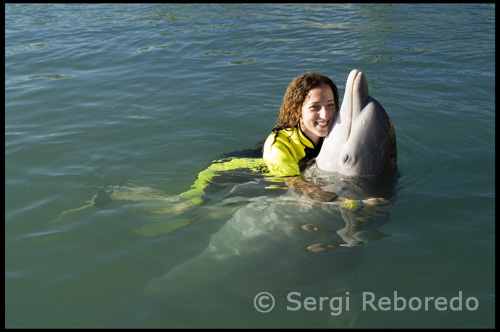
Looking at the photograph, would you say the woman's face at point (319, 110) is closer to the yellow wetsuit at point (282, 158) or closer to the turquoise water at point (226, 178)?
the yellow wetsuit at point (282, 158)

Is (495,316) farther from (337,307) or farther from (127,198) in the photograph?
(127,198)

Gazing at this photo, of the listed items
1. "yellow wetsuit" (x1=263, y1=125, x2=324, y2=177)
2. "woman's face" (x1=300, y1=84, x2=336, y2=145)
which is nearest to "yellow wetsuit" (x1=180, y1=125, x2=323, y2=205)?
"yellow wetsuit" (x1=263, y1=125, x2=324, y2=177)

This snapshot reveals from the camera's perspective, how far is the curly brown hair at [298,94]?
17.7ft

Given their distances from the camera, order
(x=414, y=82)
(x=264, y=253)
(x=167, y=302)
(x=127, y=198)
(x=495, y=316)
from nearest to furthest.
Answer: (x=495, y=316) < (x=167, y=302) < (x=264, y=253) < (x=127, y=198) < (x=414, y=82)

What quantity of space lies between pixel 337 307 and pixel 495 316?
3.65 ft

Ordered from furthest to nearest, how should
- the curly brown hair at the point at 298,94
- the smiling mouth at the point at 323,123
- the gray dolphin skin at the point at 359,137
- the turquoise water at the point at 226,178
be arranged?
1. the smiling mouth at the point at 323,123
2. the curly brown hair at the point at 298,94
3. the gray dolphin skin at the point at 359,137
4. the turquoise water at the point at 226,178

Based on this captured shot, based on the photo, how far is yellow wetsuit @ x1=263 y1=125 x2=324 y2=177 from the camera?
557cm

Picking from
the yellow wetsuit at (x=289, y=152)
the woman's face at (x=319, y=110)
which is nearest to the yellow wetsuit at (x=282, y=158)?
the yellow wetsuit at (x=289, y=152)

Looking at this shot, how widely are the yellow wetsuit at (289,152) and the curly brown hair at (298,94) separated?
0.09m

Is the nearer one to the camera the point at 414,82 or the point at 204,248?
the point at 204,248

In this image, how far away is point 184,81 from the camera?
976 cm

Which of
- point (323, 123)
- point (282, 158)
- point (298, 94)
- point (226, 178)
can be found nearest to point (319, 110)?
point (323, 123)

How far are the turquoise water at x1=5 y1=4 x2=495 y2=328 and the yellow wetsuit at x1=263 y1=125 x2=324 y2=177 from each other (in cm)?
26

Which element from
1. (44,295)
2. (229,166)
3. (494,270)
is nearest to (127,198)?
(229,166)
